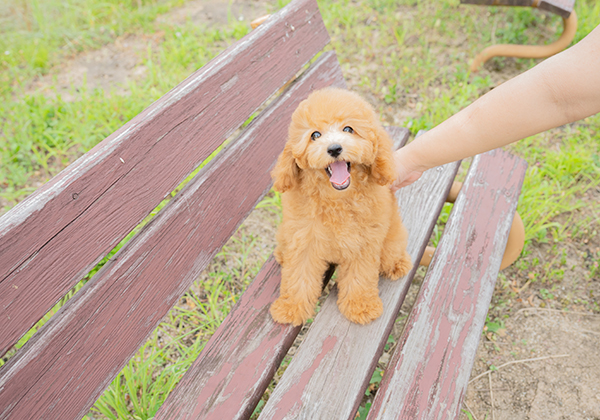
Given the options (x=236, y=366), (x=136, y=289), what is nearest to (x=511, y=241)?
(x=236, y=366)

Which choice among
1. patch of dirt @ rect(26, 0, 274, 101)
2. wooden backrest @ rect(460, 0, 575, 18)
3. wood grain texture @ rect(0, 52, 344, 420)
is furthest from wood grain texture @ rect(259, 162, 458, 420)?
patch of dirt @ rect(26, 0, 274, 101)

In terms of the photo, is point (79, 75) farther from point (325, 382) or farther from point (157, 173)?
point (325, 382)

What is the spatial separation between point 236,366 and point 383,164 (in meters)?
0.93

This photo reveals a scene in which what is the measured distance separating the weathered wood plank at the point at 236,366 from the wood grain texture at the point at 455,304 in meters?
0.42

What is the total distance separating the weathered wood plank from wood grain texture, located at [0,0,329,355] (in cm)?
57

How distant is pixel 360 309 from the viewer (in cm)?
162

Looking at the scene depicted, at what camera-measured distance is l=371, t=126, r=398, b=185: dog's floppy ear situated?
145cm

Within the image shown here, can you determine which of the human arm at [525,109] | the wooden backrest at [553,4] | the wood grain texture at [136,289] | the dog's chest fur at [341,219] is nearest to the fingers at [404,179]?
the human arm at [525,109]

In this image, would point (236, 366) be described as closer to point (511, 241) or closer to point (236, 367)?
point (236, 367)

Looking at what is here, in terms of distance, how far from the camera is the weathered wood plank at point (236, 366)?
1422 millimetres

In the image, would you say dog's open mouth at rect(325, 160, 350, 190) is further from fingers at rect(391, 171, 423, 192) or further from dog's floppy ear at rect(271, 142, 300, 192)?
fingers at rect(391, 171, 423, 192)

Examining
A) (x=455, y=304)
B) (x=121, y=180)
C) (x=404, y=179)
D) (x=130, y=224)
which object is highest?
(x=121, y=180)

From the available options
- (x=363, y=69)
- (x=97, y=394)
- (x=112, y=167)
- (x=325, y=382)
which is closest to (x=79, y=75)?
(x=363, y=69)

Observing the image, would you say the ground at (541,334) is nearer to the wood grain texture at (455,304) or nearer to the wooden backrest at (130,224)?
the wood grain texture at (455,304)
